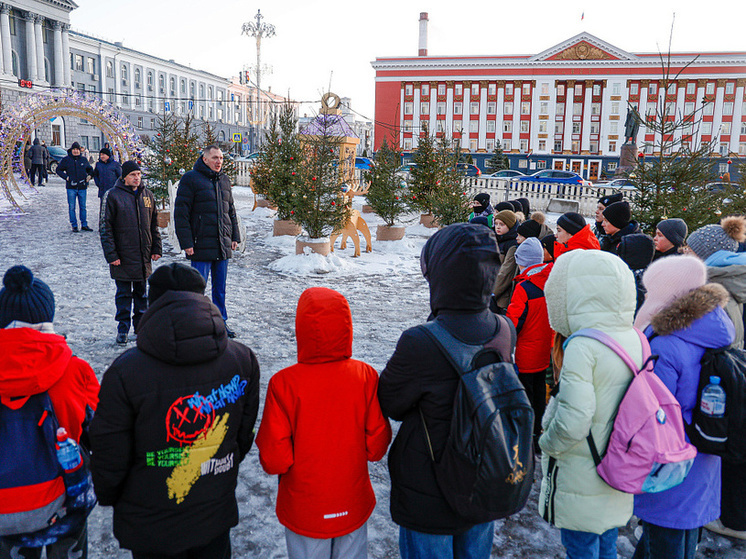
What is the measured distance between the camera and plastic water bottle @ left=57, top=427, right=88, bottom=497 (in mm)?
1877

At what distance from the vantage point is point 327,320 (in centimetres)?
185

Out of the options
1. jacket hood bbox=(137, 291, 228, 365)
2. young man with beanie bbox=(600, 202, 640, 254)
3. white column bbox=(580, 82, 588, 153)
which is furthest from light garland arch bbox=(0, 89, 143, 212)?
white column bbox=(580, 82, 588, 153)

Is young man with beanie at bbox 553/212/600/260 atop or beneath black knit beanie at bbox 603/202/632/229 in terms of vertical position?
beneath

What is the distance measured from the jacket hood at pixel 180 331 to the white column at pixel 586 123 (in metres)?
57.6

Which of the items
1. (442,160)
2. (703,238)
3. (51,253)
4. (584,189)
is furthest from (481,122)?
(703,238)

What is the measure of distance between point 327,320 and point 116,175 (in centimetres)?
1078

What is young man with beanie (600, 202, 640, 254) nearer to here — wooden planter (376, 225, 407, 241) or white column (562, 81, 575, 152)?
wooden planter (376, 225, 407, 241)

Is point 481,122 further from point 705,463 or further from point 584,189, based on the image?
point 705,463

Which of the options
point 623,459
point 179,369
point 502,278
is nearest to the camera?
point 179,369

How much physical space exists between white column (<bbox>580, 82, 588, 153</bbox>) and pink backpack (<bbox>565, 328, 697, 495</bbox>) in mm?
56877

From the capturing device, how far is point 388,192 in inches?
508

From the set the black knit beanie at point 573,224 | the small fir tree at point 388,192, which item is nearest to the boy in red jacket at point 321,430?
the black knit beanie at point 573,224

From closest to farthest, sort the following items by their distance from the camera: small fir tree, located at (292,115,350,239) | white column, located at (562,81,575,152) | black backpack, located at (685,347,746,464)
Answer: black backpack, located at (685,347,746,464) < small fir tree, located at (292,115,350,239) < white column, located at (562,81,575,152)

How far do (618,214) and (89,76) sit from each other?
2722 inches
